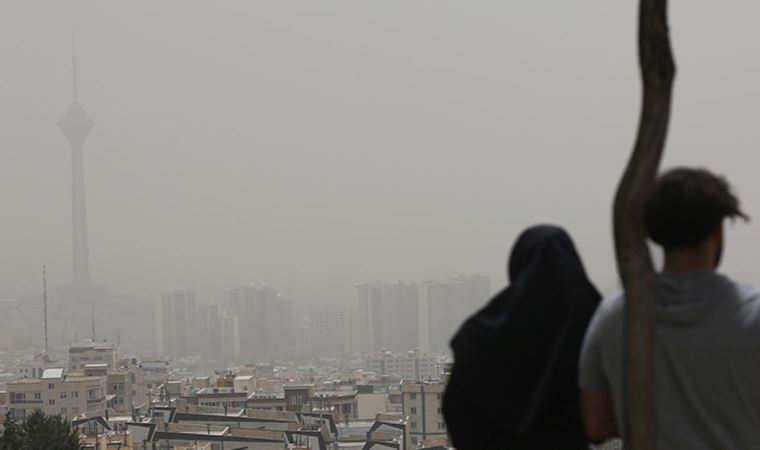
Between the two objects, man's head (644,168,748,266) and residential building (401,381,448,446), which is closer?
man's head (644,168,748,266)

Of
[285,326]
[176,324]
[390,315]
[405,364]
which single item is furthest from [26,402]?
[285,326]

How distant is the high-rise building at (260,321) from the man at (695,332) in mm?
48611

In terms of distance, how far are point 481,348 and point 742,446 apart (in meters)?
0.23

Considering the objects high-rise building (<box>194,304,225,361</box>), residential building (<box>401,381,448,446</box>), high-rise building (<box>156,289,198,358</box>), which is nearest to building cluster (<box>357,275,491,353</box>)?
high-rise building (<box>194,304,225,361</box>)

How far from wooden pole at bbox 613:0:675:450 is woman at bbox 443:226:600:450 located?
0.25ft

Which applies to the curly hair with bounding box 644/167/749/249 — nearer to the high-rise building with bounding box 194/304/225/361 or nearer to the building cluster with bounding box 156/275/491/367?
the building cluster with bounding box 156/275/491/367

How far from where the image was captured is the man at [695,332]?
859mm

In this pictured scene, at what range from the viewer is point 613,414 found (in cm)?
92

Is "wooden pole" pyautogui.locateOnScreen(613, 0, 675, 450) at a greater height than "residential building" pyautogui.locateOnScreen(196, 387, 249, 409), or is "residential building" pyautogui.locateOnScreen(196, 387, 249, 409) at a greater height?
"wooden pole" pyautogui.locateOnScreen(613, 0, 675, 450)

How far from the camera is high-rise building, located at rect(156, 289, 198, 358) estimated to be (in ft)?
165

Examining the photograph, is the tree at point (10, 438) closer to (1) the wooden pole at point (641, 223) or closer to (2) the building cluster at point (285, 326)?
(1) the wooden pole at point (641, 223)

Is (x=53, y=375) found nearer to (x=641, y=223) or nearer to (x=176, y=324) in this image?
(x=176, y=324)

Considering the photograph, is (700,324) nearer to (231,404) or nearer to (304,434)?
(304,434)

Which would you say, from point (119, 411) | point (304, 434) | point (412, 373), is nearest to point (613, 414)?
point (304, 434)
